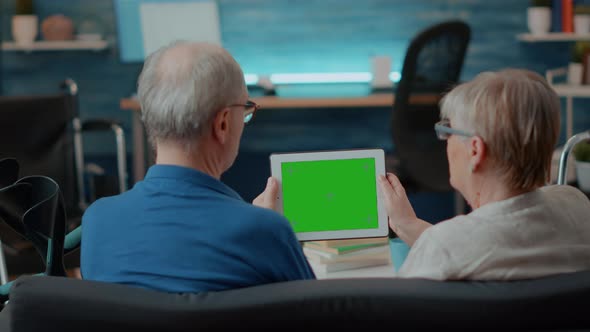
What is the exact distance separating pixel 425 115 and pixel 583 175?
720 millimetres

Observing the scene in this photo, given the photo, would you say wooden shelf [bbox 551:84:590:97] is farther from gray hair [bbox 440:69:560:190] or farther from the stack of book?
gray hair [bbox 440:69:560:190]

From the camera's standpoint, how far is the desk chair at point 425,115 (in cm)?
367

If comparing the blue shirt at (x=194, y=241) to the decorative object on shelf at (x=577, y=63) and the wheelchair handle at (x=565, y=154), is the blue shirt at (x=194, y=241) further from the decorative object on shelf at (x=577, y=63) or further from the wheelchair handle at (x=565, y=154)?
the decorative object on shelf at (x=577, y=63)

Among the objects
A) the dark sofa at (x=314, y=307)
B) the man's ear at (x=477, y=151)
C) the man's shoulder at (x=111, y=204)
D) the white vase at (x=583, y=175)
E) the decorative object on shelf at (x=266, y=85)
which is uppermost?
the man's ear at (x=477, y=151)

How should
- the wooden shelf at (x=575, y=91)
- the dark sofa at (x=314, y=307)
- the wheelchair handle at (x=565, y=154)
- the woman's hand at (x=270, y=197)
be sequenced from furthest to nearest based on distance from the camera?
the wooden shelf at (x=575, y=91) → the wheelchair handle at (x=565, y=154) → the woman's hand at (x=270, y=197) → the dark sofa at (x=314, y=307)

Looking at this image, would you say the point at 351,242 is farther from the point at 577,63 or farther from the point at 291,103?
the point at 577,63

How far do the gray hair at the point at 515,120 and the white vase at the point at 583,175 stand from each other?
83.4 inches

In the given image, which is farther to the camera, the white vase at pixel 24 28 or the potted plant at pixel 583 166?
the white vase at pixel 24 28

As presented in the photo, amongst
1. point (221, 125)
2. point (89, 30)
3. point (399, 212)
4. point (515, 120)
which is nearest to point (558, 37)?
point (89, 30)

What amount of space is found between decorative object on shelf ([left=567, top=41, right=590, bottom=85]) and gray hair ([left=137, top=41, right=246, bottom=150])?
11.8ft

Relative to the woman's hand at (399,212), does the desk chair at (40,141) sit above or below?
below

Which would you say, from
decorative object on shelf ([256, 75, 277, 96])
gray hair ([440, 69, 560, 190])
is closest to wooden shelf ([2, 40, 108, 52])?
decorative object on shelf ([256, 75, 277, 96])

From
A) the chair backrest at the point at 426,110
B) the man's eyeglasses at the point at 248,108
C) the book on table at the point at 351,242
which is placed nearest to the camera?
the man's eyeglasses at the point at 248,108

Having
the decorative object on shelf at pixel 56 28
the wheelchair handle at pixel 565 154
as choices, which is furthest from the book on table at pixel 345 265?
the decorative object on shelf at pixel 56 28
